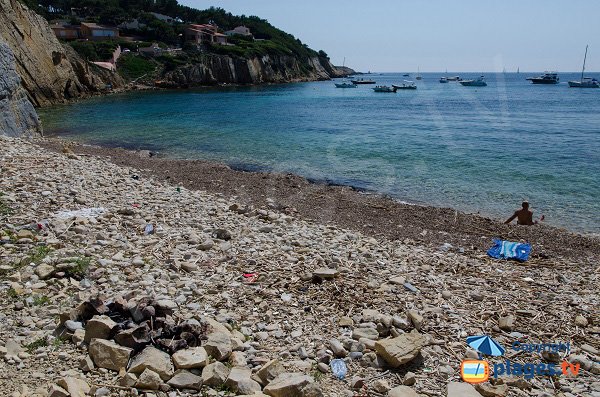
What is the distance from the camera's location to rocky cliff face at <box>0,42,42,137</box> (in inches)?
840

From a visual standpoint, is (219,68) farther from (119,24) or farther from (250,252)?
(250,252)

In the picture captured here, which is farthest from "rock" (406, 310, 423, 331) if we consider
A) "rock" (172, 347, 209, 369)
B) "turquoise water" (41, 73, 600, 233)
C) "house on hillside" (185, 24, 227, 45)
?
"house on hillside" (185, 24, 227, 45)

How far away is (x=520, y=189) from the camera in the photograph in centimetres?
1989

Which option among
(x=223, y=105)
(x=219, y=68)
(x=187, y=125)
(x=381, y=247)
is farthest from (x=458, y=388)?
(x=219, y=68)

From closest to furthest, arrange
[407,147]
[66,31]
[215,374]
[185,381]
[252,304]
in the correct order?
[185,381]
[215,374]
[252,304]
[407,147]
[66,31]

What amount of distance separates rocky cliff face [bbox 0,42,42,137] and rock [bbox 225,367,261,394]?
20.9 m

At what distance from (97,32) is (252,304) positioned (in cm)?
12316

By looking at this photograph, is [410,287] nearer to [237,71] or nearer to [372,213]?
[372,213]

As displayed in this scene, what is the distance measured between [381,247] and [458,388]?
5462mm

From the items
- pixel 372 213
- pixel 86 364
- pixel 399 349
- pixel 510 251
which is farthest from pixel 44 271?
pixel 510 251

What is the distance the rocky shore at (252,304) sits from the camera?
5.27 meters

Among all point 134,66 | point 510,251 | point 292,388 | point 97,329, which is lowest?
point 510,251

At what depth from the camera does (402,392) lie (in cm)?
518

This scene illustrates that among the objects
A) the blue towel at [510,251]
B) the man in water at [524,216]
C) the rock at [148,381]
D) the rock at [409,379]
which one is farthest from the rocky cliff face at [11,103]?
the man in water at [524,216]
